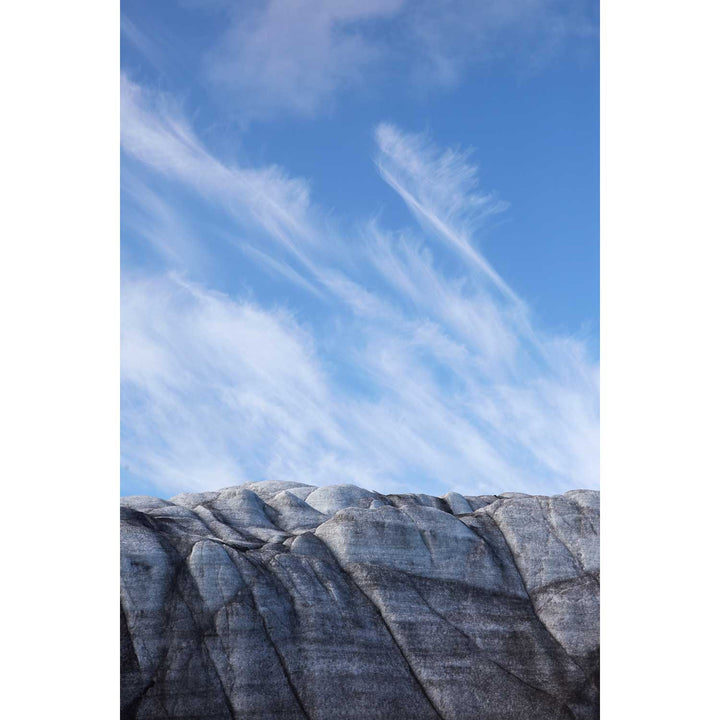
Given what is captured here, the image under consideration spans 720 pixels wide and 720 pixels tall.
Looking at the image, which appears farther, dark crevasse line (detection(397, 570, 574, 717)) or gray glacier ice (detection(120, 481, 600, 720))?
dark crevasse line (detection(397, 570, 574, 717))

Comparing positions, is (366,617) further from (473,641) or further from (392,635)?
(473,641)

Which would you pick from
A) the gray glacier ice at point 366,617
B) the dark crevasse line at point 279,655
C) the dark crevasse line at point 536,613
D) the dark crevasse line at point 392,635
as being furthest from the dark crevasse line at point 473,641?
the dark crevasse line at point 279,655

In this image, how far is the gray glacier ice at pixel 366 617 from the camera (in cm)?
1398

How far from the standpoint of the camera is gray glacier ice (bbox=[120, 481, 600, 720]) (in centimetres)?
1398

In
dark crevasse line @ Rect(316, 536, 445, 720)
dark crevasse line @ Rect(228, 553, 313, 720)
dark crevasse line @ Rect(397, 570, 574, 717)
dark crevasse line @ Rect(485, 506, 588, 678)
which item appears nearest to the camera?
dark crevasse line @ Rect(228, 553, 313, 720)

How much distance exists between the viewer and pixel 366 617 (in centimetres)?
1540

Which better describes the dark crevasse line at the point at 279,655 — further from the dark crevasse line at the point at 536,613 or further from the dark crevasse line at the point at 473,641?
the dark crevasse line at the point at 536,613

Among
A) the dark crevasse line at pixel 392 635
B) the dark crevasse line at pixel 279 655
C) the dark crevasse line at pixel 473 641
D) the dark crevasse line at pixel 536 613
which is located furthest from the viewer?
the dark crevasse line at pixel 536 613

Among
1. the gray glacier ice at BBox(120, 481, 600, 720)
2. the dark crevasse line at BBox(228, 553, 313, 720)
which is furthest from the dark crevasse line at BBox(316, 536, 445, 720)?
the dark crevasse line at BBox(228, 553, 313, 720)

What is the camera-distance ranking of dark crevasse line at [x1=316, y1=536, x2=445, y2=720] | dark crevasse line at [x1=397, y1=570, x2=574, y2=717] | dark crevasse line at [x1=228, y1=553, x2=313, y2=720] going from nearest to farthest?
dark crevasse line at [x1=228, y1=553, x2=313, y2=720] < dark crevasse line at [x1=316, y1=536, x2=445, y2=720] < dark crevasse line at [x1=397, y1=570, x2=574, y2=717]

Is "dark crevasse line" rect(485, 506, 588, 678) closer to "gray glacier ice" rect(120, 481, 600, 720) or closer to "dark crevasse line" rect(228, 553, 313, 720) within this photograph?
"gray glacier ice" rect(120, 481, 600, 720)
